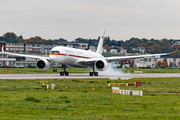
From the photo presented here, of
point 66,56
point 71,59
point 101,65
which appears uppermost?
point 66,56

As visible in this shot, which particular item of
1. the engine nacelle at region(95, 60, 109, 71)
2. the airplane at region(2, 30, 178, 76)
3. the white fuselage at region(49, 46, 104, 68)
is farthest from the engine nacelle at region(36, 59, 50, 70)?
the engine nacelle at region(95, 60, 109, 71)

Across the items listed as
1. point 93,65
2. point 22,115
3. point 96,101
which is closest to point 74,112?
point 22,115

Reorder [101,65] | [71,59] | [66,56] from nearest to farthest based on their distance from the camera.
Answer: [66,56], [71,59], [101,65]

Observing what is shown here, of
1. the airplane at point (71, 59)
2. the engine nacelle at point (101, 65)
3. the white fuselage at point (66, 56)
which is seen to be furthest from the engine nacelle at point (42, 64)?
the engine nacelle at point (101, 65)

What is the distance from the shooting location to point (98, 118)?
16344mm

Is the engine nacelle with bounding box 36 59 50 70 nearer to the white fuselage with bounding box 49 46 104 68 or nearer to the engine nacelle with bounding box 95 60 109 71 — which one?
the white fuselage with bounding box 49 46 104 68

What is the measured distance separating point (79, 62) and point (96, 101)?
134 ft

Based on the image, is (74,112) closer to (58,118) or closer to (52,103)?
(58,118)

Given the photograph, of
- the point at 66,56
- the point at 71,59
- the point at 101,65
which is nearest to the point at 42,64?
the point at 71,59

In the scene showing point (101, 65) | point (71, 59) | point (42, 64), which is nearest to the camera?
point (71, 59)

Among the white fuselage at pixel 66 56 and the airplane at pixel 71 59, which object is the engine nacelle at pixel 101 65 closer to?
the airplane at pixel 71 59

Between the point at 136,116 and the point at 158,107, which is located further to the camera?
the point at 158,107

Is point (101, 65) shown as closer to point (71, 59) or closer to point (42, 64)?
point (71, 59)

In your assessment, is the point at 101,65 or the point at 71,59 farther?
the point at 101,65
